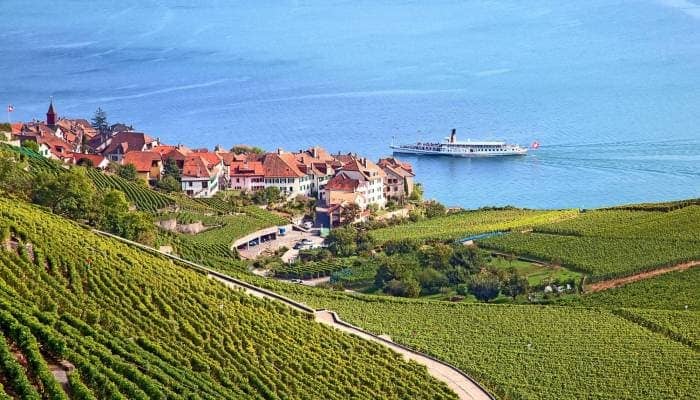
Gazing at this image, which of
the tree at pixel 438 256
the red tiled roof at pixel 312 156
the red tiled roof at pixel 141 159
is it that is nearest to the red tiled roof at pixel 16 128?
the red tiled roof at pixel 141 159

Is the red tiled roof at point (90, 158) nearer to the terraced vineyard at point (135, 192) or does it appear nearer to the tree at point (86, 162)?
the tree at point (86, 162)

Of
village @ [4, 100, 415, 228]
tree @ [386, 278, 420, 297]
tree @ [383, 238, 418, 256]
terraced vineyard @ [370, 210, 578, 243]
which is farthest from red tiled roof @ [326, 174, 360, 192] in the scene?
tree @ [386, 278, 420, 297]

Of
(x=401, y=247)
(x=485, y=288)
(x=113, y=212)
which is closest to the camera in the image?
(x=485, y=288)

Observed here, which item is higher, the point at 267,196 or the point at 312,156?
the point at 312,156

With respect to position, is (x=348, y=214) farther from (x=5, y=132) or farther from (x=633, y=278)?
(x=633, y=278)

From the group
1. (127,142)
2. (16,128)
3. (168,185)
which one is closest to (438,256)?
(168,185)

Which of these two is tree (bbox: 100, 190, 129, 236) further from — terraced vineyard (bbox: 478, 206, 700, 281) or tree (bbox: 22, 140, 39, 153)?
terraced vineyard (bbox: 478, 206, 700, 281)

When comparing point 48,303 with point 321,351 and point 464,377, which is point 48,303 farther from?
point 464,377
